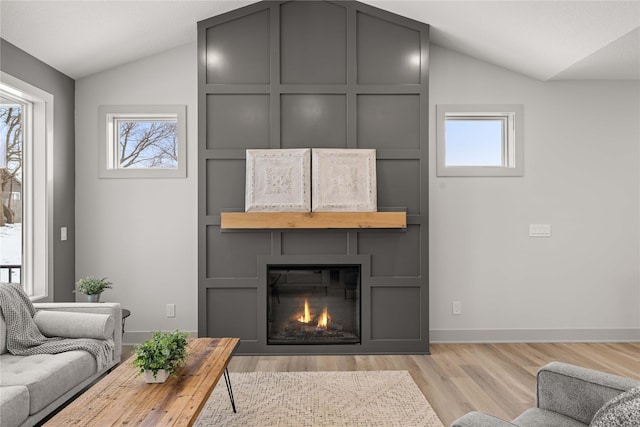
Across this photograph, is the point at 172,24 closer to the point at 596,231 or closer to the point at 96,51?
the point at 96,51

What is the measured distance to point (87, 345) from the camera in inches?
114

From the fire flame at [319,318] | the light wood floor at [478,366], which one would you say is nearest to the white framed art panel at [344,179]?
the fire flame at [319,318]

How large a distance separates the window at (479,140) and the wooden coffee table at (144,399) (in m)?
3.06

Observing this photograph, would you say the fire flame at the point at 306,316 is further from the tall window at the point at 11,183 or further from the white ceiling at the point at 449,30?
the white ceiling at the point at 449,30

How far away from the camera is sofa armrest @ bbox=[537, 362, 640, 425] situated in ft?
5.52

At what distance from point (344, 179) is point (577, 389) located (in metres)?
2.51

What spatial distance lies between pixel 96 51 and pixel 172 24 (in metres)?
0.72

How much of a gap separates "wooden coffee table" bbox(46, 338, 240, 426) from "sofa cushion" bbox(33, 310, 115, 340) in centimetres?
74

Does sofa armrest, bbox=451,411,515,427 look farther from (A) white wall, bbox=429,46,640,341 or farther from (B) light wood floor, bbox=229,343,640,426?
(A) white wall, bbox=429,46,640,341

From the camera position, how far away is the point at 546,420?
1742 millimetres

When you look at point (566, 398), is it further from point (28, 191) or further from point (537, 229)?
point (28, 191)

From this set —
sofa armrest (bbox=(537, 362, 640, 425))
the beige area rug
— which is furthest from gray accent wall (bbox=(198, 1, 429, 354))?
sofa armrest (bbox=(537, 362, 640, 425))

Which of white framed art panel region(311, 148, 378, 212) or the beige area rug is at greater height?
white framed art panel region(311, 148, 378, 212)

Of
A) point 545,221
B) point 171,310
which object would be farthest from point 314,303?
point 545,221
